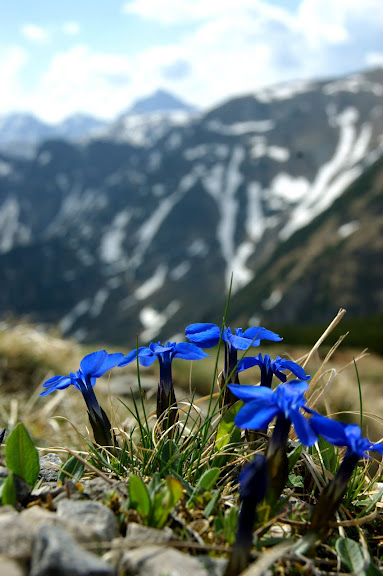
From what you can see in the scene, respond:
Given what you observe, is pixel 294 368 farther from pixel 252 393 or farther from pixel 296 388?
pixel 252 393

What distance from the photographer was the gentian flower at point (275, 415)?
5.85 feet

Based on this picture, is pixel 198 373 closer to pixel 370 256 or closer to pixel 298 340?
pixel 298 340

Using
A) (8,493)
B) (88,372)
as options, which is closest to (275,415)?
(88,372)

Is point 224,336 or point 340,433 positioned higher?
point 224,336

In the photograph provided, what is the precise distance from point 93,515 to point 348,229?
173183mm

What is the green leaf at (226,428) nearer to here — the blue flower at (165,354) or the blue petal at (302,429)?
the blue flower at (165,354)

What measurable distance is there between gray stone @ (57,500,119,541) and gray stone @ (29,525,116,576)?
26cm

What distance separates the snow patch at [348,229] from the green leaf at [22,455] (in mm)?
169184

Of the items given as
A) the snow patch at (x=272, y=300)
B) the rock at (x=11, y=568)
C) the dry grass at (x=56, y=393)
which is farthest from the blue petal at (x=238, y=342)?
the snow patch at (x=272, y=300)

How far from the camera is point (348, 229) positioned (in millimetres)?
167125

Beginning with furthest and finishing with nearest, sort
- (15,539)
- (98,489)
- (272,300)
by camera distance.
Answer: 1. (272,300)
2. (98,489)
3. (15,539)

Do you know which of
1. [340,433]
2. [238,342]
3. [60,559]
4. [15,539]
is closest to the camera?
[60,559]

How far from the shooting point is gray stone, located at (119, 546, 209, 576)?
1610mm

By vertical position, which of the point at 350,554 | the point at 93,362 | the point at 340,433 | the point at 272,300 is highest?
the point at 93,362
